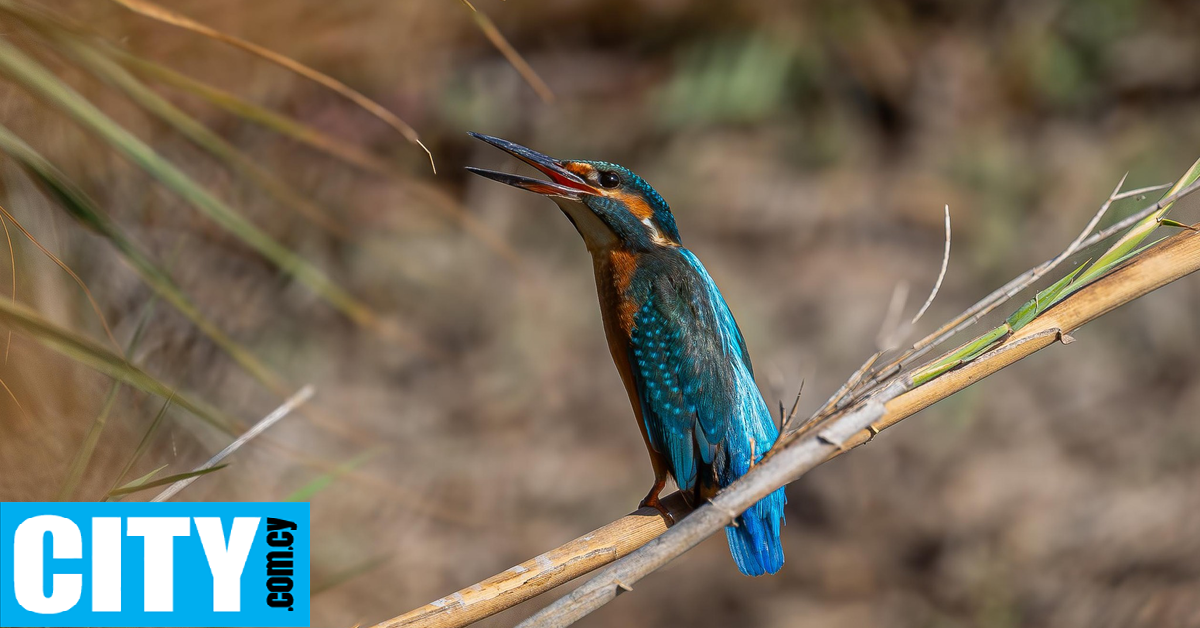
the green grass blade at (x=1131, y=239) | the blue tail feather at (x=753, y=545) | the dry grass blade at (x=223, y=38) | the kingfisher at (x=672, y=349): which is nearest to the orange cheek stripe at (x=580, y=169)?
the kingfisher at (x=672, y=349)

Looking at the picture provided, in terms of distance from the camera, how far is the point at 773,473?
73 centimetres

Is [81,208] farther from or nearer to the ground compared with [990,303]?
farther from the ground

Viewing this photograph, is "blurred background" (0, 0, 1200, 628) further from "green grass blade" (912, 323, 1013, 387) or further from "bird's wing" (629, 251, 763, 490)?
"green grass blade" (912, 323, 1013, 387)

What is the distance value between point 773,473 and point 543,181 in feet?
1.37

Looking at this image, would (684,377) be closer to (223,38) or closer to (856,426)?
(856,426)

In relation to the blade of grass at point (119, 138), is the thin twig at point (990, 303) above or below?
below

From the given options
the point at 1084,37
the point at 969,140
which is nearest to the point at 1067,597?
the point at 969,140

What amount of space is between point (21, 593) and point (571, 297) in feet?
8.32

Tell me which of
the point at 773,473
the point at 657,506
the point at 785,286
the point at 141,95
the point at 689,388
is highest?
the point at 785,286

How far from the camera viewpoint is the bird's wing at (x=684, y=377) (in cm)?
110

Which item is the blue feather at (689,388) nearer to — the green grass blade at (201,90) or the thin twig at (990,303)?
the thin twig at (990,303)

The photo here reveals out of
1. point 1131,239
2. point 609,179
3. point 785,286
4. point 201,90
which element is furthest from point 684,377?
point 785,286

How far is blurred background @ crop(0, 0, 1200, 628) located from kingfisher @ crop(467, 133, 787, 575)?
187 centimetres

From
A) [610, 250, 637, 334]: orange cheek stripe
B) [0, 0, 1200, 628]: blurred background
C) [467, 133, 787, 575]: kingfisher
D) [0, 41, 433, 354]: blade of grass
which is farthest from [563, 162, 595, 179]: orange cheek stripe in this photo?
[0, 0, 1200, 628]: blurred background
